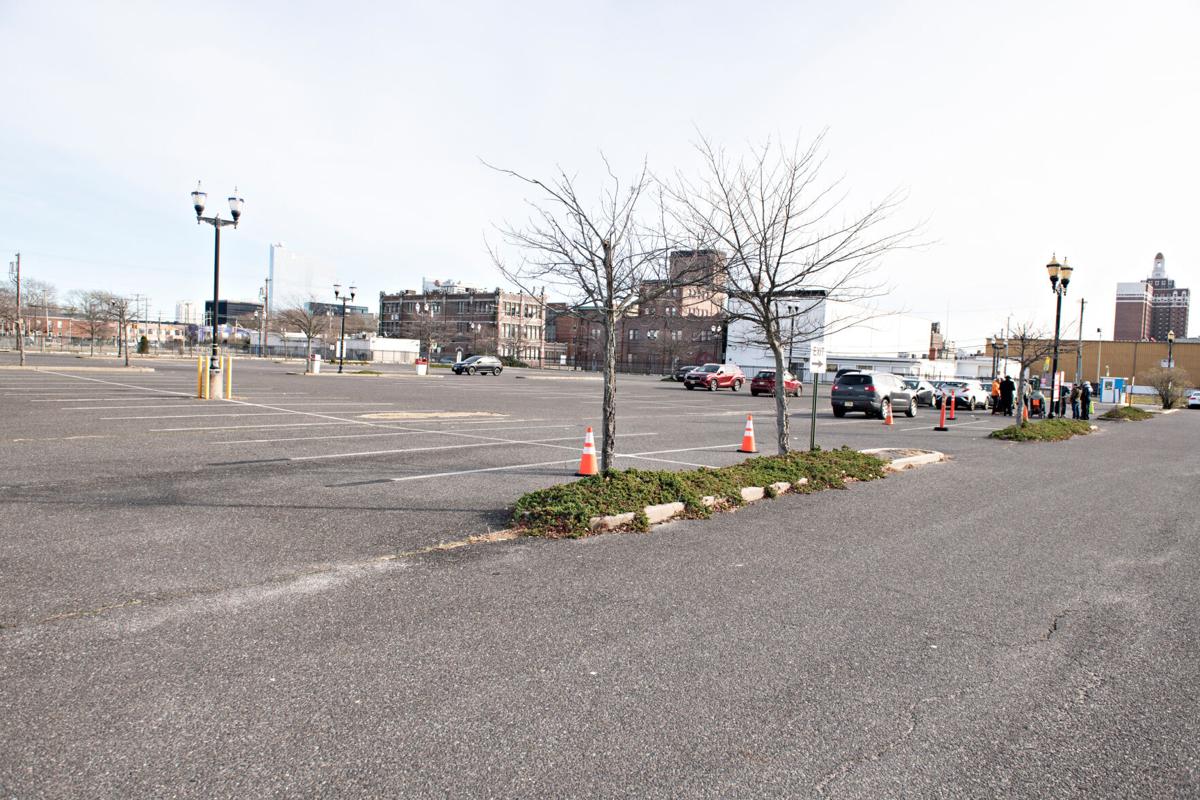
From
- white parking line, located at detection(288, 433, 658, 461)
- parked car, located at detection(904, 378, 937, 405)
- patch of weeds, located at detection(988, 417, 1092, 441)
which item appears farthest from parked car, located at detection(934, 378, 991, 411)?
white parking line, located at detection(288, 433, 658, 461)

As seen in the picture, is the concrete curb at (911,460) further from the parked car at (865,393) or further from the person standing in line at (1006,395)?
the person standing in line at (1006,395)

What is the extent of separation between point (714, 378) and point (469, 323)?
256 ft

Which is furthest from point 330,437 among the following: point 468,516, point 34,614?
point 34,614

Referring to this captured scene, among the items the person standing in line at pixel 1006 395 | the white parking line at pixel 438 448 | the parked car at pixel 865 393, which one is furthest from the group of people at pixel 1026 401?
the white parking line at pixel 438 448

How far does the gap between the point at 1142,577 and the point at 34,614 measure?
8725 millimetres

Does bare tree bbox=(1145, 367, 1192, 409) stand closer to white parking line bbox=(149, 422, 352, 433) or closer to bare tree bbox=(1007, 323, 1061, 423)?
bare tree bbox=(1007, 323, 1061, 423)

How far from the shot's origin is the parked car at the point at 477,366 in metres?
59.9

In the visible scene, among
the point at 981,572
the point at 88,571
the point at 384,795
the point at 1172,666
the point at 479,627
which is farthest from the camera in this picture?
the point at 981,572

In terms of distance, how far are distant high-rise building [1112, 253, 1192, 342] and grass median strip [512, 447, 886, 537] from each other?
15867 cm

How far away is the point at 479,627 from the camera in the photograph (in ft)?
16.5

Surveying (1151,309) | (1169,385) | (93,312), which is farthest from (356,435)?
(1151,309)

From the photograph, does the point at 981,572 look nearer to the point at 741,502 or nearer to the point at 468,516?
the point at 741,502

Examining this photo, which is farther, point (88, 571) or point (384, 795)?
point (88, 571)

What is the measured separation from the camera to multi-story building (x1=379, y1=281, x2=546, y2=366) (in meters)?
108
